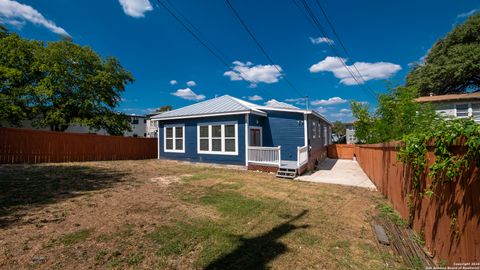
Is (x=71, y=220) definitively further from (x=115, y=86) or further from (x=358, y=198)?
(x=115, y=86)

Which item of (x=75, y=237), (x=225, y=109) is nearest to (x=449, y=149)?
(x=75, y=237)

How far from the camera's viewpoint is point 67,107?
21.3 m

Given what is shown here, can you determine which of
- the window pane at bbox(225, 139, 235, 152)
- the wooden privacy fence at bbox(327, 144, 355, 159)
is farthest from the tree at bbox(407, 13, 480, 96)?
the window pane at bbox(225, 139, 235, 152)

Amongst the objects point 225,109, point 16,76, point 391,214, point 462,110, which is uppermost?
point 16,76

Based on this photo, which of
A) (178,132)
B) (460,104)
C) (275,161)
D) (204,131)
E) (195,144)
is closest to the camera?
(275,161)

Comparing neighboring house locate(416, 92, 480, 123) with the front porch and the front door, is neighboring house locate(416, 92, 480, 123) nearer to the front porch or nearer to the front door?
the front porch

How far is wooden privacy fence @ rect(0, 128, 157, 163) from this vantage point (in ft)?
40.0

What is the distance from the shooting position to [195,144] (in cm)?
1444

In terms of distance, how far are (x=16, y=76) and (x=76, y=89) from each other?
4.26m

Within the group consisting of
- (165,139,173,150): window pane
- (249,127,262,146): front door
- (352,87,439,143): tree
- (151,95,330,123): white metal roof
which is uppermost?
(151,95,330,123): white metal roof

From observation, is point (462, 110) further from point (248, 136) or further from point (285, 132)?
point (248, 136)

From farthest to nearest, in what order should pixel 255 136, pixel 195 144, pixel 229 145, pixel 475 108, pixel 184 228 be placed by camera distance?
pixel 475 108
pixel 195 144
pixel 255 136
pixel 229 145
pixel 184 228

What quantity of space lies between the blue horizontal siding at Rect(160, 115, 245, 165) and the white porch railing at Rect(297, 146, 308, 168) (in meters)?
3.04

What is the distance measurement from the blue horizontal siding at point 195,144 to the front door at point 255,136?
62cm
